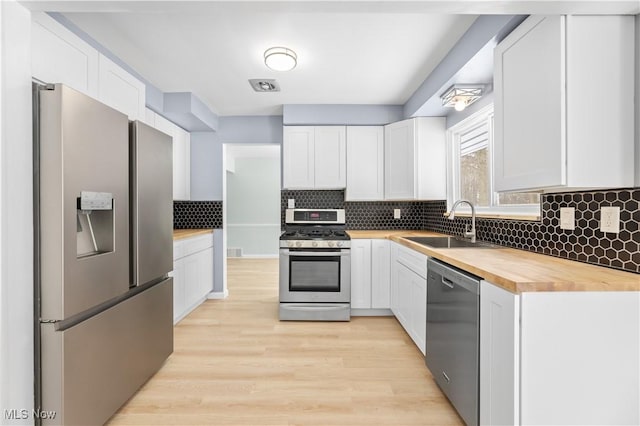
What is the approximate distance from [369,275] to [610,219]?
2.21 m

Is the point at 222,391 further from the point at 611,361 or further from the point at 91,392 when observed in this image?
the point at 611,361

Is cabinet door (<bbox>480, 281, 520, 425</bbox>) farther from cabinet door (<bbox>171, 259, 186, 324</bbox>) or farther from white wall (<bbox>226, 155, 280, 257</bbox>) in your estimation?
white wall (<bbox>226, 155, 280, 257</bbox>)

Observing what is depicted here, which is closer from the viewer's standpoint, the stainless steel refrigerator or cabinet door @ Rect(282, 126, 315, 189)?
the stainless steel refrigerator

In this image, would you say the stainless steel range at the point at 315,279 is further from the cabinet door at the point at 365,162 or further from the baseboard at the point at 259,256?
the baseboard at the point at 259,256

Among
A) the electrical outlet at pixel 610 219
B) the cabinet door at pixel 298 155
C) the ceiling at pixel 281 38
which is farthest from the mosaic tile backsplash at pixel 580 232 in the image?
the cabinet door at pixel 298 155

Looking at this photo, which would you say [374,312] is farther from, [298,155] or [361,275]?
[298,155]

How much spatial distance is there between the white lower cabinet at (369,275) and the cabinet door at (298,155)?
1.01 meters

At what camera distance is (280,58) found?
8.09 ft

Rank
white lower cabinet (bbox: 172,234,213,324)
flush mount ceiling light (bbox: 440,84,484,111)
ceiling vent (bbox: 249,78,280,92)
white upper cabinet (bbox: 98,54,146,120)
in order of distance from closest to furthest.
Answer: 1. white upper cabinet (bbox: 98,54,146,120)
2. flush mount ceiling light (bbox: 440,84,484,111)
3. ceiling vent (bbox: 249,78,280,92)
4. white lower cabinet (bbox: 172,234,213,324)

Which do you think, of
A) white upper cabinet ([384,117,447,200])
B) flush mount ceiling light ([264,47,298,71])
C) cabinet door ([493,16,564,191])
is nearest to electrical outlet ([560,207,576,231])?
cabinet door ([493,16,564,191])

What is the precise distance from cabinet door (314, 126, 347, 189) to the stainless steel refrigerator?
204 centimetres

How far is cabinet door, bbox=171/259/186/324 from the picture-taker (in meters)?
3.12

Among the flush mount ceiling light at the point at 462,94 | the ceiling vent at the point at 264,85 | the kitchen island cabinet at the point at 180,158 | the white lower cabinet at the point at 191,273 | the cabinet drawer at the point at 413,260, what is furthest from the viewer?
the kitchen island cabinet at the point at 180,158

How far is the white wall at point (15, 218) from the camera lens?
1.30 metres
